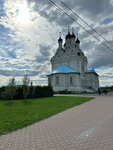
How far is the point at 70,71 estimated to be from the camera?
38938 mm

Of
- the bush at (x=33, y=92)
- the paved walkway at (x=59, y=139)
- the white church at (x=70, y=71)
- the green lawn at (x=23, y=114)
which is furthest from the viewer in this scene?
the white church at (x=70, y=71)

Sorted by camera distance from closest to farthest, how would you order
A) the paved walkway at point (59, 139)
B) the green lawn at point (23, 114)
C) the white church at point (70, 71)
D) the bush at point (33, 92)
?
1. the paved walkway at point (59, 139)
2. the green lawn at point (23, 114)
3. the bush at point (33, 92)
4. the white church at point (70, 71)

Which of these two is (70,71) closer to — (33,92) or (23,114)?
(33,92)

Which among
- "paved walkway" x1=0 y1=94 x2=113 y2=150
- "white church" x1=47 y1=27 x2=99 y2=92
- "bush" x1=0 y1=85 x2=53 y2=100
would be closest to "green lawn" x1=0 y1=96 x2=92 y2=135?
"paved walkway" x1=0 y1=94 x2=113 y2=150

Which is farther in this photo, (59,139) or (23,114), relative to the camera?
(23,114)

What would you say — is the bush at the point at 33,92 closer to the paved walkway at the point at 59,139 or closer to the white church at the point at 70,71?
Result: the white church at the point at 70,71

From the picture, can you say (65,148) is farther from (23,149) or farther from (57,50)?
(57,50)

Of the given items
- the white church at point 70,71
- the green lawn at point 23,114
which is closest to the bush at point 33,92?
the green lawn at point 23,114

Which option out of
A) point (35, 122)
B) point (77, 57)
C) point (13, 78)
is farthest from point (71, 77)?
point (35, 122)

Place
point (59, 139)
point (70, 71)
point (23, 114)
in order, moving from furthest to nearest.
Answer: point (70, 71) < point (23, 114) < point (59, 139)

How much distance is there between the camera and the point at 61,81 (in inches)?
1494

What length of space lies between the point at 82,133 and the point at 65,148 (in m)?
1.51

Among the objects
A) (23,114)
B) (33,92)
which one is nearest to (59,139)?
(23,114)

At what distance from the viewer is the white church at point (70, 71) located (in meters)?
38.1
